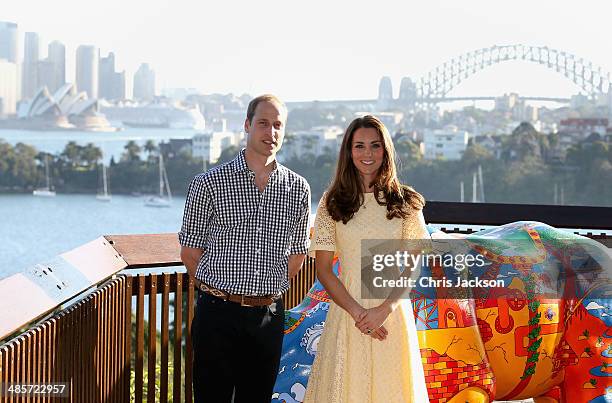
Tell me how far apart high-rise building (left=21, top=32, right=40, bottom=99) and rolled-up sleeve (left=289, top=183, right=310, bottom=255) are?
73.8m

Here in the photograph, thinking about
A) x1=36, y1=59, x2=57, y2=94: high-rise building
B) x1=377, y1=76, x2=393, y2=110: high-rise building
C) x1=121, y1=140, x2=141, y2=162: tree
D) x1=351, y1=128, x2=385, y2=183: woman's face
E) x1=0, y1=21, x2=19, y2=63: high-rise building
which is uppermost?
x1=0, y1=21, x2=19, y2=63: high-rise building

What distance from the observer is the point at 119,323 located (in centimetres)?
304

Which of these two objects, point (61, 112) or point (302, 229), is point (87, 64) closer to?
point (61, 112)

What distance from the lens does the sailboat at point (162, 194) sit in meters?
53.7

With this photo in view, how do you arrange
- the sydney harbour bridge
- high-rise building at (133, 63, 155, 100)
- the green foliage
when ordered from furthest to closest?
high-rise building at (133, 63, 155, 100), the sydney harbour bridge, the green foliage

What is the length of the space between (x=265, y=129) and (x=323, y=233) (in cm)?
34

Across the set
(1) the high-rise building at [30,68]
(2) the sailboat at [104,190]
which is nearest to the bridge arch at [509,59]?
(2) the sailboat at [104,190]

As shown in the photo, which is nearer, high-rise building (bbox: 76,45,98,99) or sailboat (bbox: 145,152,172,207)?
sailboat (bbox: 145,152,172,207)

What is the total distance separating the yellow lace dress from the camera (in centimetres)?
267

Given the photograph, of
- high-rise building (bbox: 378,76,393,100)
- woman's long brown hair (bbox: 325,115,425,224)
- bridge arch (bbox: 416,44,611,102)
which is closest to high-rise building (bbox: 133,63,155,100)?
high-rise building (bbox: 378,76,393,100)

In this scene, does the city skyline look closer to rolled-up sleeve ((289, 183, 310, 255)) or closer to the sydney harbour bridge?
the sydney harbour bridge

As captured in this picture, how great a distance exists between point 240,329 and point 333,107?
64.2 meters

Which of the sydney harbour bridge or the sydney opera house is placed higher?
the sydney harbour bridge

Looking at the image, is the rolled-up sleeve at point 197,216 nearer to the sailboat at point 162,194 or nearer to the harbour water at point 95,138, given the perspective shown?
the sailboat at point 162,194
